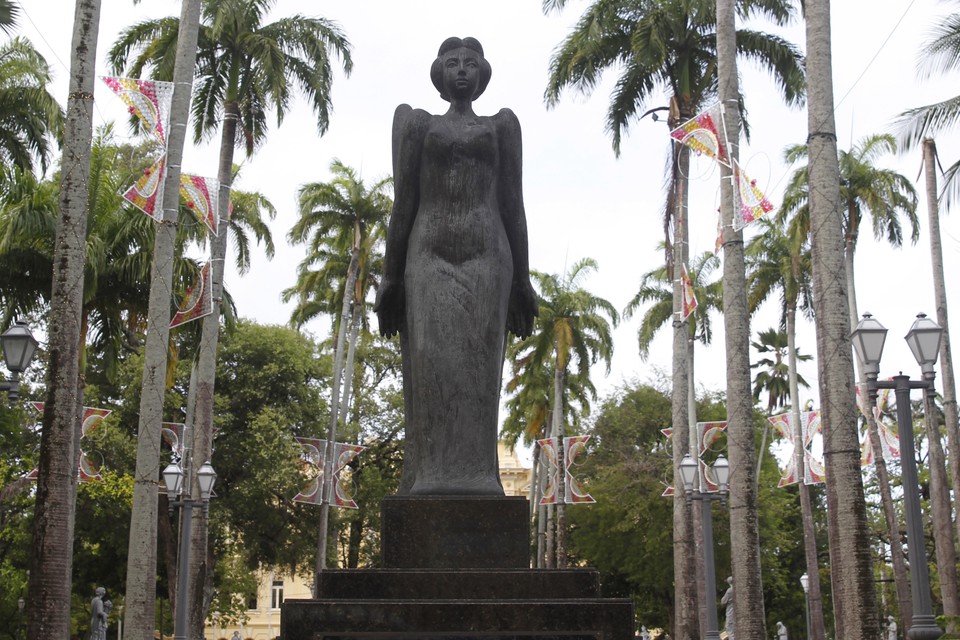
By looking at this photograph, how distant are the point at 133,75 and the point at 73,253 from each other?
576 inches

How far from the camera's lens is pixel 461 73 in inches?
308

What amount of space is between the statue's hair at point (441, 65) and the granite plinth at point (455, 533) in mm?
2845

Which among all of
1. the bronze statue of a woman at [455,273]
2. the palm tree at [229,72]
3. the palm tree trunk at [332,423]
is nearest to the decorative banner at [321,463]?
the palm tree trunk at [332,423]

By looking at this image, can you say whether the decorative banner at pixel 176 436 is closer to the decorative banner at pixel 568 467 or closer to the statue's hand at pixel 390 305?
the decorative banner at pixel 568 467

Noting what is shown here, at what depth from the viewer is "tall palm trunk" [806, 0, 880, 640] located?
497 inches

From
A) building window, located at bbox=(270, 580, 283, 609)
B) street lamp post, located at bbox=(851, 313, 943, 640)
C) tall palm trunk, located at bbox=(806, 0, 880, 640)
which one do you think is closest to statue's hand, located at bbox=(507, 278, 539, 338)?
street lamp post, located at bbox=(851, 313, 943, 640)

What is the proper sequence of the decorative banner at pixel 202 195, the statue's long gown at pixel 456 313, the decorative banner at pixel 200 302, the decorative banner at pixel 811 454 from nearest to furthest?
the statue's long gown at pixel 456 313
the decorative banner at pixel 202 195
the decorative banner at pixel 200 302
the decorative banner at pixel 811 454

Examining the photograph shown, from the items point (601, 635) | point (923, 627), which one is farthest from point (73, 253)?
point (923, 627)

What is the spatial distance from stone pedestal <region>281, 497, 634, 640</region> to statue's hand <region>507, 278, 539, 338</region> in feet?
5.02

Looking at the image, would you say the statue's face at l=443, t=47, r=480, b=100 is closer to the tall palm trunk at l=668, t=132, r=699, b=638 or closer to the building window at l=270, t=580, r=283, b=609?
the tall palm trunk at l=668, t=132, r=699, b=638

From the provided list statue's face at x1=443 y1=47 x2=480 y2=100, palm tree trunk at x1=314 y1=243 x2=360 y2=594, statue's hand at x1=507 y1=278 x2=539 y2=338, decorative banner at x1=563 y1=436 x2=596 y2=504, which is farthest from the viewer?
decorative banner at x1=563 y1=436 x2=596 y2=504

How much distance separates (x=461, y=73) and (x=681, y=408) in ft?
65.5

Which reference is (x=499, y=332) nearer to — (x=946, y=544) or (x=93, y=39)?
(x=93, y=39)

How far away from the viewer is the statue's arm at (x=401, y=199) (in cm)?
772
